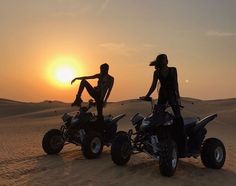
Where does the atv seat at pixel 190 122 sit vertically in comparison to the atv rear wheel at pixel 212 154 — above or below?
above

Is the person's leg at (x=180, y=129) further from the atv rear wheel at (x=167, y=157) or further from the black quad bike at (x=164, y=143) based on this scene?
the atv rear wheel at (x=167, y=157)

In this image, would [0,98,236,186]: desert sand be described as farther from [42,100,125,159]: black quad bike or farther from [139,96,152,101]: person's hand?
[139,96,152,101]: person's hand

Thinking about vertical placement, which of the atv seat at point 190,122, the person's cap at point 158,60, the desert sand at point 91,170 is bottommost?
the desert sand at point 91,170

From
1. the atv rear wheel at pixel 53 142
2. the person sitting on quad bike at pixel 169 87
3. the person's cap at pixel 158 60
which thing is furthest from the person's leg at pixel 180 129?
the atv rear wheel at pixel 53 142

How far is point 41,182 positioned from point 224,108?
81.4ft

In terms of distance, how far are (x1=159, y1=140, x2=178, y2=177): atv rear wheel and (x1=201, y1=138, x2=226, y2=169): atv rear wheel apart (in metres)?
1.47

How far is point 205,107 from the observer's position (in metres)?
32.8

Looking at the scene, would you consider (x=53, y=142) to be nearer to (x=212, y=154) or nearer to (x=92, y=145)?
(x=92, y=145)

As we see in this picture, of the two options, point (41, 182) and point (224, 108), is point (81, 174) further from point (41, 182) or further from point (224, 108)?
point (224, 108)

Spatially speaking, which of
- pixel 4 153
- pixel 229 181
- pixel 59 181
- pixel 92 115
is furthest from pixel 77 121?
pixel 229 181

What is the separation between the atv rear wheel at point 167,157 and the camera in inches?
356

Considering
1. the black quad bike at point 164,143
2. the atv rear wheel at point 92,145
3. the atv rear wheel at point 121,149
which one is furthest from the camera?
the atv rear wheel at point 92,145

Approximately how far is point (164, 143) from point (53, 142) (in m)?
4.02

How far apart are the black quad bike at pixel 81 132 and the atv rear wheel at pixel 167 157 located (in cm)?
274
